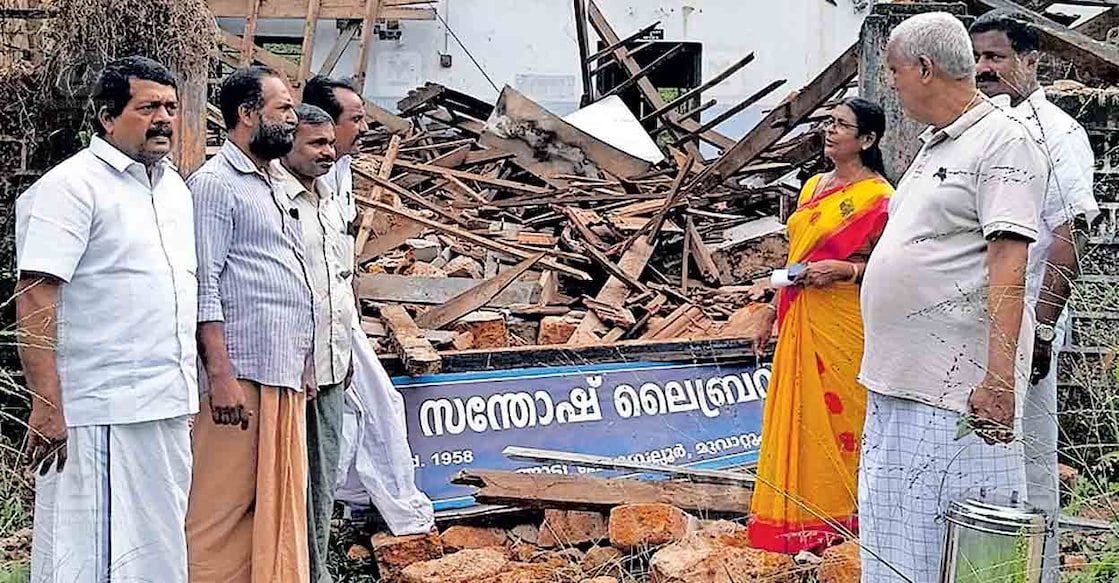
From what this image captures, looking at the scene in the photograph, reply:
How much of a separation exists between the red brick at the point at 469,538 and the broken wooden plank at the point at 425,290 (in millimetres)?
2139

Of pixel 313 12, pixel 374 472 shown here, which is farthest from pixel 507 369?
pixel 313 12

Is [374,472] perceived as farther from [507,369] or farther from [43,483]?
[43,483]

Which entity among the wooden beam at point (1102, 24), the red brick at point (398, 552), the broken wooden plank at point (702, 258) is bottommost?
the red brick at point (398, 552)

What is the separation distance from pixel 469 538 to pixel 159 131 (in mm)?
2442

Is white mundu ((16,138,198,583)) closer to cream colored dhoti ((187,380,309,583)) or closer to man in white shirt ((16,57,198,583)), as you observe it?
man in white shirt ((16,57,198,583))

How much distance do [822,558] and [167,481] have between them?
89.9 inches

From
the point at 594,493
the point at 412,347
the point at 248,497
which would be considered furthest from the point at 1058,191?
the point at 412,347

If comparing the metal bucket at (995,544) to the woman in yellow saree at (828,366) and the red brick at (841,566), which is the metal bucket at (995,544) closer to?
the red brick at (841,566)

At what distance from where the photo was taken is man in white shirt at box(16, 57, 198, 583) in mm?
3605

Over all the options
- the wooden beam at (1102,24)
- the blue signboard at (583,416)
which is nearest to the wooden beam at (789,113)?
the wooden beam at (1102,24)

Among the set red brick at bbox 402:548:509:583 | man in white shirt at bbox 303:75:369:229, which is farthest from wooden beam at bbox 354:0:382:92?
red brick at bbox 402:548:509:583

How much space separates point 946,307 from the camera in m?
3.34

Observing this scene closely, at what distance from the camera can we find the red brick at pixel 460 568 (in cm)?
→ 491

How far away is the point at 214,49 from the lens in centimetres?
611
